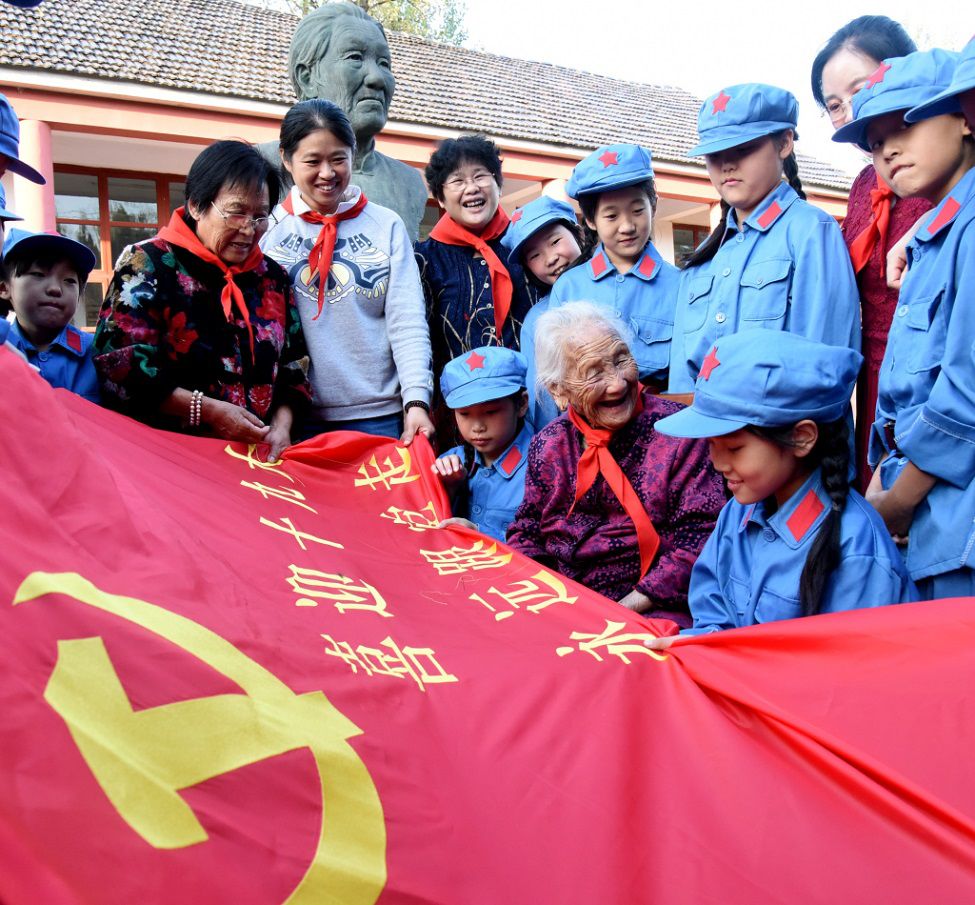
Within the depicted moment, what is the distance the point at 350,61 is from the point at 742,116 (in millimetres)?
1858

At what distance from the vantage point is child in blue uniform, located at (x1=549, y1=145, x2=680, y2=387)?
3451 mm

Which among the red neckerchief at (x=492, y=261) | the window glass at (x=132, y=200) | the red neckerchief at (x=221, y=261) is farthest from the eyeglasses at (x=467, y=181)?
the window glass at (x=132, y=200)

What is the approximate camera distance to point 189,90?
1277cm

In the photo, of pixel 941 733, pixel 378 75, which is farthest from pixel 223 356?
pixel 941 733

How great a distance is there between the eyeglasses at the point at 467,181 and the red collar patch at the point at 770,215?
4.00ft

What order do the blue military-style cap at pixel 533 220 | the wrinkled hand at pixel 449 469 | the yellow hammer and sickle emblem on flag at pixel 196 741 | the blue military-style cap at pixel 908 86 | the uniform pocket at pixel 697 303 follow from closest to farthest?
the yellow hammer and sickle emblem on flag at pixel 196 741 → the blue military-style cap at pixel 908 86 → the uniform pocket at pixel 697 303 → the wrinkled hand at pixel 449 469 → the blue military-style cap at pixel 533 220

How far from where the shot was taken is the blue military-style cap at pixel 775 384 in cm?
229

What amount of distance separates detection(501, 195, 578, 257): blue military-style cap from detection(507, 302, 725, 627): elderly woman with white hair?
804mm

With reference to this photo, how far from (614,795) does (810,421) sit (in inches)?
40.5

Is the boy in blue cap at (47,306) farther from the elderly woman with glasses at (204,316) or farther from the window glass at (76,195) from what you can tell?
the window glass at (76,195)

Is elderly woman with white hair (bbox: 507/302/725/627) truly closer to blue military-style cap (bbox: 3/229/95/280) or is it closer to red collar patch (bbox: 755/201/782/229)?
red collar patch (bbox: 755/201/782/229)

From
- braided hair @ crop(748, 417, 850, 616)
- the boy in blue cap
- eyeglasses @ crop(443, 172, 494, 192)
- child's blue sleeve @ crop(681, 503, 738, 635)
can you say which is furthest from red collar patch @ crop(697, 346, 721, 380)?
the boy in blue cap

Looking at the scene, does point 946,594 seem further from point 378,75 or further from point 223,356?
point 378,75

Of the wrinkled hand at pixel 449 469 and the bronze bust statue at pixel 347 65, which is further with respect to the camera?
the bronze bust statue at pixel 347 65
